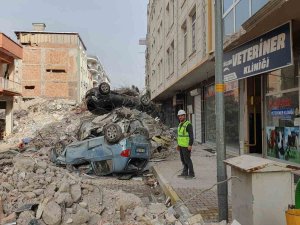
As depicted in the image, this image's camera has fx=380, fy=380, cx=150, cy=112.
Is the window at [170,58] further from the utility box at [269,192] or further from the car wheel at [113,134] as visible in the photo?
the utility box at [269,192]

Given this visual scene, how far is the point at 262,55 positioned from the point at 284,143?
278 cm

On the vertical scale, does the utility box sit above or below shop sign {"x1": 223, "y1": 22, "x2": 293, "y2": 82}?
below

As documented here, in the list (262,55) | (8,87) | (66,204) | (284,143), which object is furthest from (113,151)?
(8,87)

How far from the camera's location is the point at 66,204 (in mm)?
7000

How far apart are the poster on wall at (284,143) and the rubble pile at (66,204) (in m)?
4.80

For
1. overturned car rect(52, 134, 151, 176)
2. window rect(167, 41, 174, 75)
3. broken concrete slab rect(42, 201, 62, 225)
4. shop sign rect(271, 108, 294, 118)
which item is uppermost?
window rect(167, 41, 174, 75)

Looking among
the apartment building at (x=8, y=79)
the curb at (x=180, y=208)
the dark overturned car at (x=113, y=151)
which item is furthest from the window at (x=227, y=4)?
the apartment building at (x=8, y=79)

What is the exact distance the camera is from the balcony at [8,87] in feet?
97.1

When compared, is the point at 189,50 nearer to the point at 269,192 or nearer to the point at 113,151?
the point at 113,151

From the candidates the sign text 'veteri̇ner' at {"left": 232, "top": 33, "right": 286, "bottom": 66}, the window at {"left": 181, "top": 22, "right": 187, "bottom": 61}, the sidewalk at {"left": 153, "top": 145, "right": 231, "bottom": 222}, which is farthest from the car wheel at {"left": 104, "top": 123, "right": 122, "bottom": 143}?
the window at {"left": 181, "top": 22, "right": 187, "bottom": 61}

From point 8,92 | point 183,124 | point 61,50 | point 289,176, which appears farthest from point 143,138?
point 61,50

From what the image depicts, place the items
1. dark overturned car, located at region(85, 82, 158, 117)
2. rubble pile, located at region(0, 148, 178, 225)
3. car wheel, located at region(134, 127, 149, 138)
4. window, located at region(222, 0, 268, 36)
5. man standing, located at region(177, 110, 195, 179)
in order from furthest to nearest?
dark overturned car, located at region(85, 82, 158, 117), car wheel, located at region(134, 127, 149, 138), man standing, located at region(177, 110, 195, 179), window, located at region(222, 0, 268, 36), rubble pile, located at region(0, 148, 178, 225)

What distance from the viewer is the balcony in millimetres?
29606

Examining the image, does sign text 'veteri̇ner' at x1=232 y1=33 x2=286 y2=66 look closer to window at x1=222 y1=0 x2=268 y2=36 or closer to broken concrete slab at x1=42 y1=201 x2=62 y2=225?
window at x1=222 y1=0 x2=268 y2=36
